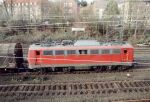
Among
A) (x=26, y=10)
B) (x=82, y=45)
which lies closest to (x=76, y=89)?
(x=82, y=45)

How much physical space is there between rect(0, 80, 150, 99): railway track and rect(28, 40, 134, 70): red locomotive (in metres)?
3.34

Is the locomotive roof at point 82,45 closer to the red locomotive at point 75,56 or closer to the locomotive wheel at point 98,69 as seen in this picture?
the red locomotive at point 75,56

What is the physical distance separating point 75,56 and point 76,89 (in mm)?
4941

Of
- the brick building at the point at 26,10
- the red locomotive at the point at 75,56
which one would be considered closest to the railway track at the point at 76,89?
the red locomotive at the point at 75,56

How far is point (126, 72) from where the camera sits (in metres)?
25.5

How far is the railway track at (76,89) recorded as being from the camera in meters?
19.8

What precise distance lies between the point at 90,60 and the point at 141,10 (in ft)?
85.4

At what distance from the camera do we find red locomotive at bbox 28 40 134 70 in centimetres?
2511

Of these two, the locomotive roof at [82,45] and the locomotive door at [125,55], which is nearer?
the locomotive roof at [82,45]

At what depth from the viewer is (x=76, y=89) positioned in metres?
20.8

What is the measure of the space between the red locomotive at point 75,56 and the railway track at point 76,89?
3.34 metres

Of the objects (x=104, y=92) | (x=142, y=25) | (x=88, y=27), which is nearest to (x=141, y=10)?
(x=142, y=25)

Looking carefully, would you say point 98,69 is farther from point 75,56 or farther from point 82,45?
point 82,45

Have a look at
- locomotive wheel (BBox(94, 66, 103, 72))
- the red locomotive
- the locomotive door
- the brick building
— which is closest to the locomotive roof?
the red locomotive
